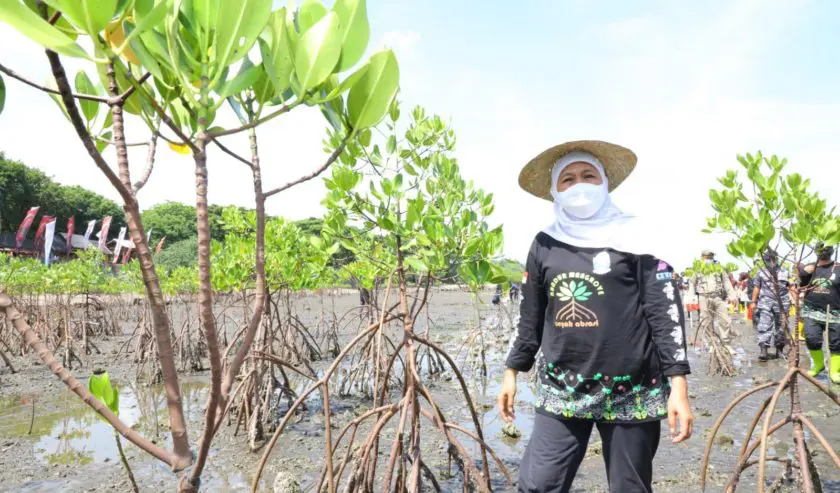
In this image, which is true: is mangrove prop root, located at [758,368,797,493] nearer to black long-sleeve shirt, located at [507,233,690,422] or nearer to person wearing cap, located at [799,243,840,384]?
black long-sleeve shirt, located at [507,233,690,422]

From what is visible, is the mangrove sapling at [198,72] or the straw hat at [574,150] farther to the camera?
the straw hat at [574,150]

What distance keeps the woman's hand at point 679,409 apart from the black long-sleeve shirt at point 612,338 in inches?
1.5

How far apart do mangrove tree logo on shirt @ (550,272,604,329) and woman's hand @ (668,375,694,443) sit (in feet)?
1.03

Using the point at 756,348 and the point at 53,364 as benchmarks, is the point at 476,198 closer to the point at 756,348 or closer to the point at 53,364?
the point at 53,364

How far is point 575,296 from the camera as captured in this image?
187 cm

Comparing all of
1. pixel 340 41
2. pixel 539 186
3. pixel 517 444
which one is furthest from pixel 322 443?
pixel 340 41

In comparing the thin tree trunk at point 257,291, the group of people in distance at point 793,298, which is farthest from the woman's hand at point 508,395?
the group of people in distance at point 793,298

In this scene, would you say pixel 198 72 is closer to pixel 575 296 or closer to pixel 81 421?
pixel 575 296

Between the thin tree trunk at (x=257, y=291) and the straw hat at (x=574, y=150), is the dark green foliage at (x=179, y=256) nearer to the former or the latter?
the straw hat at (x=574, y=150)

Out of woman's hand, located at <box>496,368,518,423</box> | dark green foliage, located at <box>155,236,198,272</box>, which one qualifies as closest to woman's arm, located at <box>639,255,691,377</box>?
woman's hand, located at <box>496,368,518,423</box>

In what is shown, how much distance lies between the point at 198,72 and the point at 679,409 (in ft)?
5.57

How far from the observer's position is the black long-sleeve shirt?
69.4 inches

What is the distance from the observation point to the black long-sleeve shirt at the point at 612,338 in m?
1.76

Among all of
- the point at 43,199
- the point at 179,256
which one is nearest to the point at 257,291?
the point at 43,199
